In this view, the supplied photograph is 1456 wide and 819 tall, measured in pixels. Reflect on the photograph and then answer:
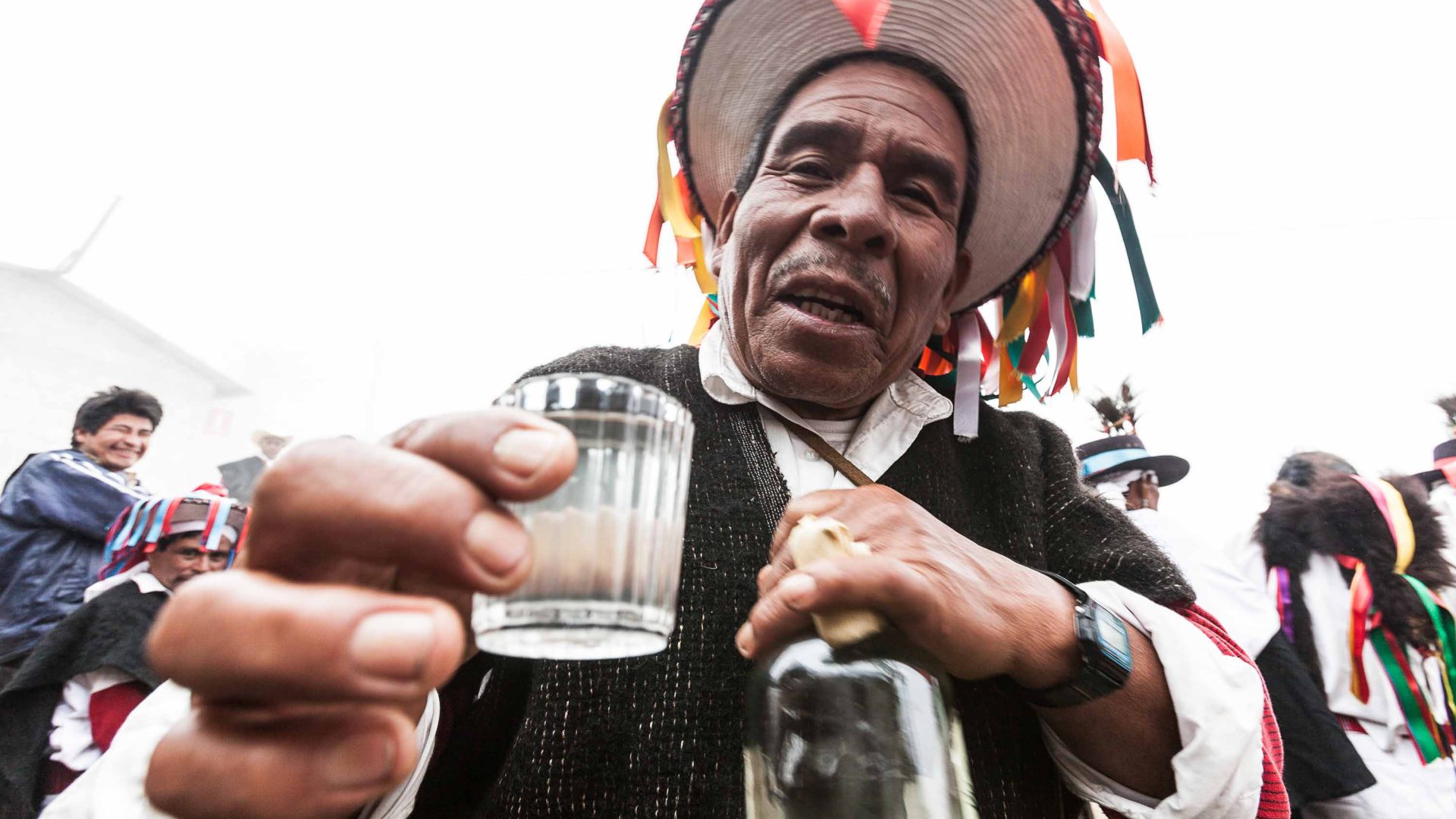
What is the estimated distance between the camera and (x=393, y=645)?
0.43 m

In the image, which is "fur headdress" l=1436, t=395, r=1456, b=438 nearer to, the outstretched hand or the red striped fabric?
the red striped fabric

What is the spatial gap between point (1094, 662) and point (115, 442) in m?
5.03

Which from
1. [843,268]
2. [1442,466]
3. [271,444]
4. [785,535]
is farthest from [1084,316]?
[271,444]

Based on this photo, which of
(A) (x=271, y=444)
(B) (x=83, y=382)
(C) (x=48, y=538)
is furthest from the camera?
(B) (x=83, y=382)

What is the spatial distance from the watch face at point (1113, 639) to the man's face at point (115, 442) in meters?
5.00

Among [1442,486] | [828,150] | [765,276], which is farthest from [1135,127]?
[1442,486]

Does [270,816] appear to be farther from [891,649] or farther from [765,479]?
[765,479]

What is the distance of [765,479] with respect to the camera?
1.18 metres

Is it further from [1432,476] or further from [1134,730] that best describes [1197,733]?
[1432,476]

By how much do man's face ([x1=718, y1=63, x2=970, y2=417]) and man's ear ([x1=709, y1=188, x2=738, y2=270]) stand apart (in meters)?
0.05

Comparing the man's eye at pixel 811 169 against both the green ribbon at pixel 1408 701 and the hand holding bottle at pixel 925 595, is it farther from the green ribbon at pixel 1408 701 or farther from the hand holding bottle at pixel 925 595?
the green ribbon at pixel 1408 701

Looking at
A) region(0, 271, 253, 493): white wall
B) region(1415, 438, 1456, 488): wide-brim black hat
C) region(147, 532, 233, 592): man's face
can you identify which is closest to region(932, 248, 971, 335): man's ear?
region(147, 532, 233, 592): man's face

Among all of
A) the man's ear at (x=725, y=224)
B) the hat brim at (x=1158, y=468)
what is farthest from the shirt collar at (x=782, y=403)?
the hat brim at (x=1158, y=468)

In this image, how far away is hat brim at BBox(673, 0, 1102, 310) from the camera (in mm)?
1497
